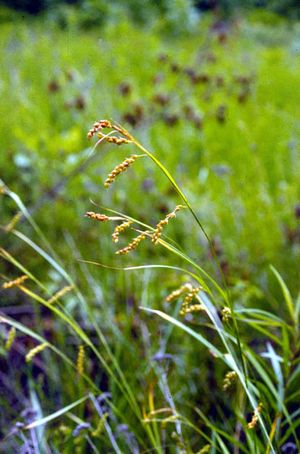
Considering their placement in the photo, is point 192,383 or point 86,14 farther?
point 86,14

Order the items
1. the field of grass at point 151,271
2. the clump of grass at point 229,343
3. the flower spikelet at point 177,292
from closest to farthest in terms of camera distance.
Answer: the clump of grass at point 229,343 → the flower spikelet at point 177,292 → the field of grass at point 151,271

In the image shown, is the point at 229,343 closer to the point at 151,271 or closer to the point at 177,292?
the point at 177,292

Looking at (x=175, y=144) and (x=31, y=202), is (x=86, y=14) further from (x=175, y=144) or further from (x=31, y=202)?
(x=31, y=202)

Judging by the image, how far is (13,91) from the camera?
14.1 feet

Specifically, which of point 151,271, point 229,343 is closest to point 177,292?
point 229,343

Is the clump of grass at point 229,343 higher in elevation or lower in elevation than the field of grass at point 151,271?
higher

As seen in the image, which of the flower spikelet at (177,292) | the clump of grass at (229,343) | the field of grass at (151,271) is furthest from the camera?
the field of grass at (151,271)

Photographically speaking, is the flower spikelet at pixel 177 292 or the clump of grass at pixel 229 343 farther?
the flower spikelet at pixel 177 292

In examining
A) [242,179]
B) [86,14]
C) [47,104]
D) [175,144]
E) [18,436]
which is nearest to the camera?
[18,436]

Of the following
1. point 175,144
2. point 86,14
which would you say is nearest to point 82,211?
point 175,144

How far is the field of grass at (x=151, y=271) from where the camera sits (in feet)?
4.13

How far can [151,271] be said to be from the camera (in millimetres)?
2193

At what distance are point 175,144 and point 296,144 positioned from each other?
0.67 meters

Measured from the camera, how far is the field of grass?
126cm
